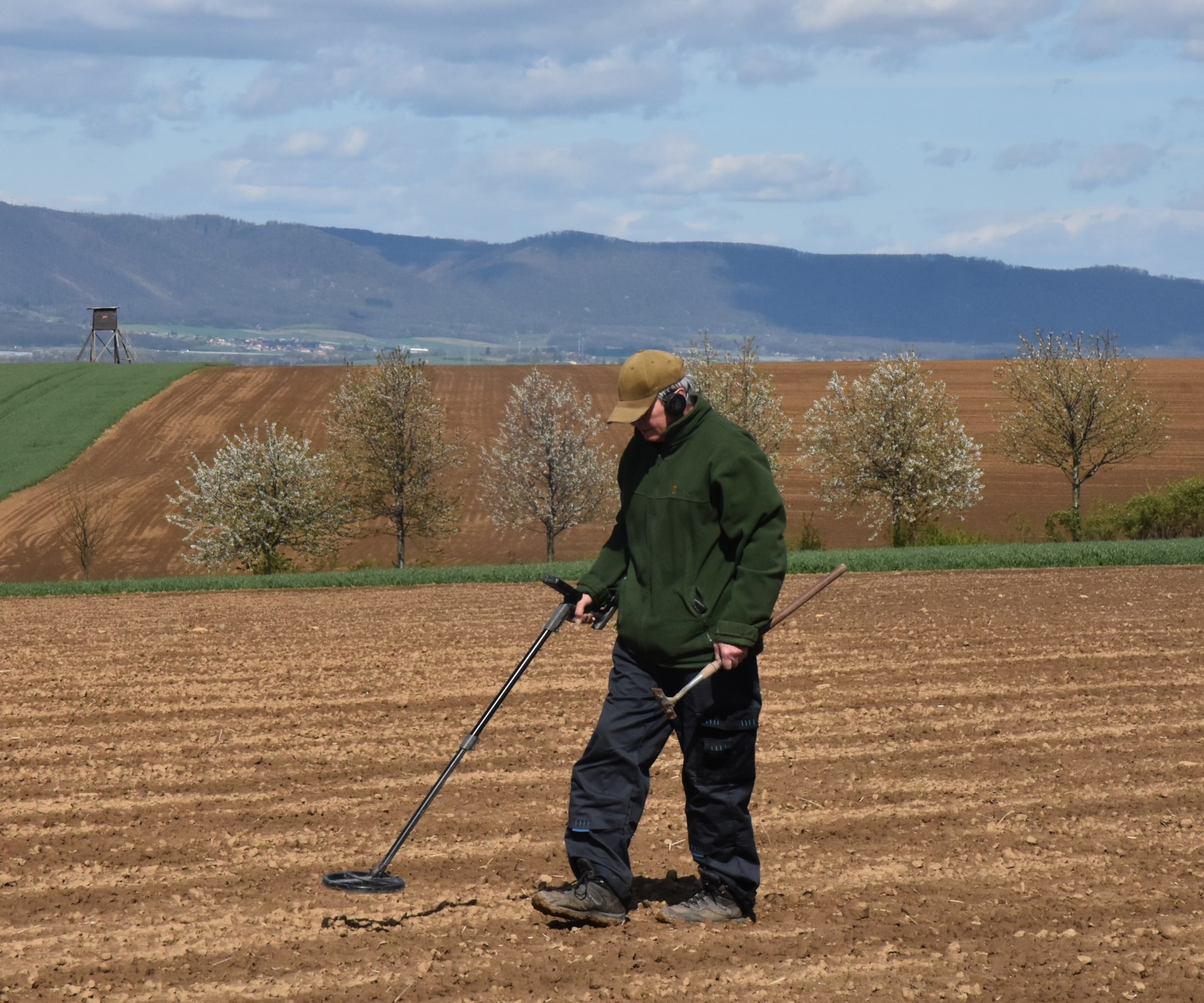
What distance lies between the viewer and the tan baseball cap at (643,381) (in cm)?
637

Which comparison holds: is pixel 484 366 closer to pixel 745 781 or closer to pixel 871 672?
pixel 871 672

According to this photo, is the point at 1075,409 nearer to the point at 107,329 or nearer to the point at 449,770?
the point at 449,770

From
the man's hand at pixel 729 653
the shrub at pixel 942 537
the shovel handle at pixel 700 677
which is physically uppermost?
the man's hand at pixel 729 653

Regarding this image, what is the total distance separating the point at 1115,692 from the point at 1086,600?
304 inches

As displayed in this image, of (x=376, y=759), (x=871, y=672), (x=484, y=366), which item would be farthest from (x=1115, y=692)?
(x=484, y=366)

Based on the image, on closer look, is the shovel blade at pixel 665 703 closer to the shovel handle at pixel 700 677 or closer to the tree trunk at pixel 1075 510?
the shovel handle at pixel 700 677

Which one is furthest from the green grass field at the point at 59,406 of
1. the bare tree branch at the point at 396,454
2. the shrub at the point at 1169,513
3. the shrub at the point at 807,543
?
the shrub at the point at 1169,513

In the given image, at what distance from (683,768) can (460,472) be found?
63.9 metres

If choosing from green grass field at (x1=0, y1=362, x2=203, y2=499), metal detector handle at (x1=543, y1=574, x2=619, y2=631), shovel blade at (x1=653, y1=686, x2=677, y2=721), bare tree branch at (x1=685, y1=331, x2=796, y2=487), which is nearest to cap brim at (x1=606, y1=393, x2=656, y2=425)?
metal detector handle at (x1=543, y1=574, x2=619, y2=631)

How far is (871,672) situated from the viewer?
1420 cm

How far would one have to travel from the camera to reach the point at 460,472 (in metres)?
70.0

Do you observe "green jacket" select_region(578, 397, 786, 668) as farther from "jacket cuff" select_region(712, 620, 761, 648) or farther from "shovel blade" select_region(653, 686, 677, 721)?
"shovel blade" select_region(653, 686, 677, 721)

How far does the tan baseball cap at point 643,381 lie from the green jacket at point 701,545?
7.8 inches

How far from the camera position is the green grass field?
6956cm
